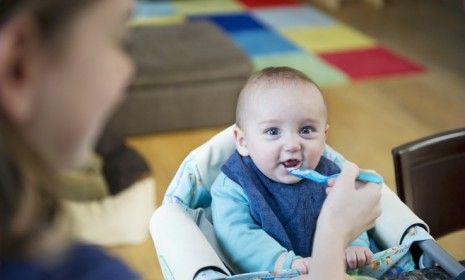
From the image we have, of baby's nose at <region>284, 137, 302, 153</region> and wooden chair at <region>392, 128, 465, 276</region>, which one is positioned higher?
baby's nose at <region>284, 137, 302, 153</region>

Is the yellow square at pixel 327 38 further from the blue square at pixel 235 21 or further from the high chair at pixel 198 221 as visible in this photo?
the high chair at pixel 198 221

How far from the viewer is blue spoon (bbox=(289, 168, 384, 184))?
1.13 meters

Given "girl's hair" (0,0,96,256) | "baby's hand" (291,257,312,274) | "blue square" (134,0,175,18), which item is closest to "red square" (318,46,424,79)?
"blue square" (134,0,175,18)

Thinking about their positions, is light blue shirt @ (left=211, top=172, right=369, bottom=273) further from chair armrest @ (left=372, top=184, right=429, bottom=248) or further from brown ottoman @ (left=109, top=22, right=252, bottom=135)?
brown ottoman @ (left=109, top=22, right=252, bottom=135)

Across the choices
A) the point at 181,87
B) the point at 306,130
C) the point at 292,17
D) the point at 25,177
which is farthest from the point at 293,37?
the point at 25,177

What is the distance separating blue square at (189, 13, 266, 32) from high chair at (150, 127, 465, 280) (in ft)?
10.2

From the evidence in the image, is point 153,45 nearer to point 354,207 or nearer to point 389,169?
point 389,169

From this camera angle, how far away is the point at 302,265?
113cm

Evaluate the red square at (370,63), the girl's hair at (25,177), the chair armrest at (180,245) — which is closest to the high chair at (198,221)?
the chair armrest at (180,245)

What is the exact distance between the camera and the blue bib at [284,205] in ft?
4.14

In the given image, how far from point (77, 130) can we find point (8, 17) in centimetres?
10

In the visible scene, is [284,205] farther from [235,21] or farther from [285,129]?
[235,21]

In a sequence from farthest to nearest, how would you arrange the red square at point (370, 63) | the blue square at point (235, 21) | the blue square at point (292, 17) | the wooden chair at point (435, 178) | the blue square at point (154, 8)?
the blue square at point (154, 8), the blue square at point (292, 17), the blue square at point (235, 21), the red square at point (370, 63), the wooden chair at point (435, 178)

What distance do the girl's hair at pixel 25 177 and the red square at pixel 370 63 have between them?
3266mm
